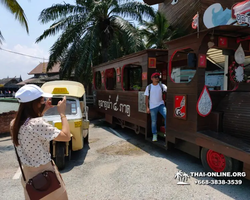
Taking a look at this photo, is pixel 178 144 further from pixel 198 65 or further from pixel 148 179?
pixel 198 65

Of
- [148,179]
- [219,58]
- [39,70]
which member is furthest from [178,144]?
[39,70]

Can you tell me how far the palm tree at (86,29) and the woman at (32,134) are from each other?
8915 mm

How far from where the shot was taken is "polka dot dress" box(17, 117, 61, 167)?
1773 millimetres

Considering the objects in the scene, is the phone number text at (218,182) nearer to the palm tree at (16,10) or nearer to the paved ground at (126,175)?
the paved ground at (126,175)

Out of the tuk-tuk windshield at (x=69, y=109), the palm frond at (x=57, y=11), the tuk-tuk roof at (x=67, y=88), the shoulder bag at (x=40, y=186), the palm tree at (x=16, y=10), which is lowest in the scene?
the shoulder bag at (x=40, y=186)

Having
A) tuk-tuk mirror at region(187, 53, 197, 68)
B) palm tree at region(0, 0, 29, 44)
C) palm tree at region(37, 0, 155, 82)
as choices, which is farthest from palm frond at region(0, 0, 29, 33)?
tuk-tuk mirror at region(187, 53, 197, 68)

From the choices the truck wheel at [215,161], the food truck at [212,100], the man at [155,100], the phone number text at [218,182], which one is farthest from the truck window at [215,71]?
the phone number text at [218,182]

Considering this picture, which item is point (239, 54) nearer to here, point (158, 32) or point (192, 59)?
point (192, 59)

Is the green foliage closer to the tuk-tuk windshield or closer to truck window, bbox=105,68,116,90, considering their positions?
truck window, bbox=105,68,116,90

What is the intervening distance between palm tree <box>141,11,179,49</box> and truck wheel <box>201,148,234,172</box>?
9531 mm

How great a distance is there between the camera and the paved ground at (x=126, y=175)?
338 cm

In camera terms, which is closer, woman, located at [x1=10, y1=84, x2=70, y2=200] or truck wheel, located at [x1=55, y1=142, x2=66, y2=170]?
woman, located at [x1=10, y1=84, x2=70, y2=200]

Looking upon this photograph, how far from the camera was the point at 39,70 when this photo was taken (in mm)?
31922

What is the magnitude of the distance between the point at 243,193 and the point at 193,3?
37.7ft
